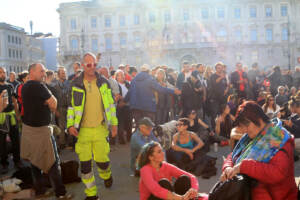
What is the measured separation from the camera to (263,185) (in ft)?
10.1

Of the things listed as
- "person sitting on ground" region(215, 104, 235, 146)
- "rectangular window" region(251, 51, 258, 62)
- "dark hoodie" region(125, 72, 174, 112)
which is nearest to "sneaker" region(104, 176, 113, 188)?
"dark hoodie" region(125, 72, 174, 112)

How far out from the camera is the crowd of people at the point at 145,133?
3.08 meters

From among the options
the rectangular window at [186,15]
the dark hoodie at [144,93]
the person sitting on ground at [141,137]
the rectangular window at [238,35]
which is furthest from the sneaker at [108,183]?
the rectangular window at [186,15]

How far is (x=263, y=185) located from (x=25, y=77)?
572cm

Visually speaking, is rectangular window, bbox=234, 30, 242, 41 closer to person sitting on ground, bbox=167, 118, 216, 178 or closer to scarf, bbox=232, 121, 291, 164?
person sitting on ground, bbox=167, 118, 216, 178

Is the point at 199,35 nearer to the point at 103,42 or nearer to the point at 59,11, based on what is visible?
the point at 103,42

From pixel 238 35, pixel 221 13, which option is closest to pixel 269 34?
pixel 238 35

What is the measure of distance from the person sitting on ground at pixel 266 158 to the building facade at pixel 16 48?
6841 cm

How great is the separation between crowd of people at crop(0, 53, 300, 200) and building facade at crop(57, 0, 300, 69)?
4351cm

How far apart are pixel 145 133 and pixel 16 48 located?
232 ft

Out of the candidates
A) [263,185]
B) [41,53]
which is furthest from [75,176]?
[41,53]

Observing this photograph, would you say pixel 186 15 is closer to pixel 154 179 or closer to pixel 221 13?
pixel 221 13

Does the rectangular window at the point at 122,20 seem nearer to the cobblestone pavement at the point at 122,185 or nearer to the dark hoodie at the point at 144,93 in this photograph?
the dark hoodie at the point at 144,93

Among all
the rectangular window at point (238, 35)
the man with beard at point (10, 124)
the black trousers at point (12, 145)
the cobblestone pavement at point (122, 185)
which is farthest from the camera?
the rectangular window at point (238, 35)
